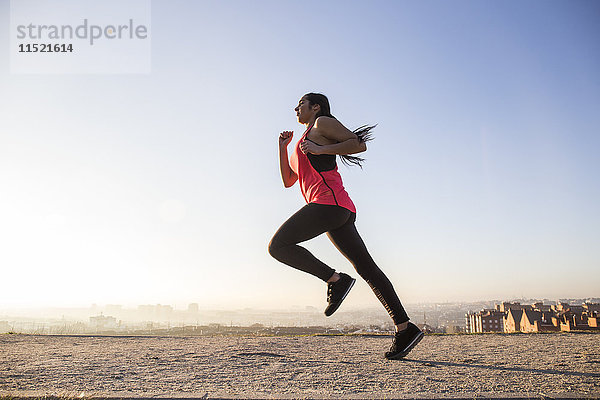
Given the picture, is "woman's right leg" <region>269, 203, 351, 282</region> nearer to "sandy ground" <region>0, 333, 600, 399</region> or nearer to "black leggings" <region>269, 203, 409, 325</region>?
"black leggings" <region>269, 203, 409, 325</region>

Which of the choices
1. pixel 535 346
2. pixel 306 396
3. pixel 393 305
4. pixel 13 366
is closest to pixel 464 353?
pixel 535 346

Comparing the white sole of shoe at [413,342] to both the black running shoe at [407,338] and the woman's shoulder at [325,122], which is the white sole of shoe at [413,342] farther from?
the woman's shoulder at [325,122]

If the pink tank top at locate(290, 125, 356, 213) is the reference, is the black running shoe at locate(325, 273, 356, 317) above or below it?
below

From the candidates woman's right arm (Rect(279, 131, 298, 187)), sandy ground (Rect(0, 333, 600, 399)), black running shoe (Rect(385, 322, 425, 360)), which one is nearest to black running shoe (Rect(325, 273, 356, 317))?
sandy ground (Rect(0, 333, 600, 399))

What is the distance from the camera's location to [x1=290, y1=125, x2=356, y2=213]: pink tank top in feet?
10.7

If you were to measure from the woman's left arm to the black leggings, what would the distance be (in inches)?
18.1

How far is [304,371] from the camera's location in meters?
3.18

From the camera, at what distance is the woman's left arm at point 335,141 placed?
3.28 meters

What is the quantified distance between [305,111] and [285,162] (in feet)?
1.69

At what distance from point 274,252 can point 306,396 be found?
128cm

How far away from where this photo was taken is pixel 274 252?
332cm

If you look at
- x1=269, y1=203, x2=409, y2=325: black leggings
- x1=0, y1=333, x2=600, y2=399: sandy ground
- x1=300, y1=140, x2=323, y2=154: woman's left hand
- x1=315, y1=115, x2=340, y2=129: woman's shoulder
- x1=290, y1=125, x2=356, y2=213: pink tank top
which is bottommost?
x1=0, y1=333, x2=600, y2=399: sandy ground

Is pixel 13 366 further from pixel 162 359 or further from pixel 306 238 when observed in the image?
pixel 306 238

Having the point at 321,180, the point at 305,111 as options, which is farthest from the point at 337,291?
the point at 305,111
